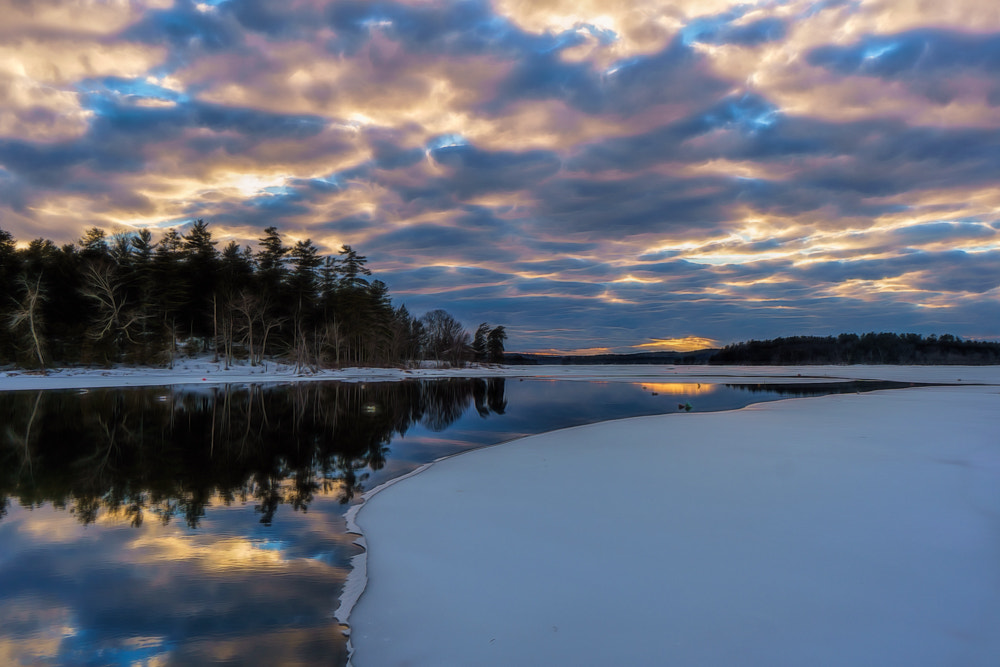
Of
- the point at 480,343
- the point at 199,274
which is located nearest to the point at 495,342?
the point at 480,343

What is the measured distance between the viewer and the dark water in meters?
3.93

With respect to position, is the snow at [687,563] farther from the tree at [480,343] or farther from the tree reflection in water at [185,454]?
the tree at [480,343]

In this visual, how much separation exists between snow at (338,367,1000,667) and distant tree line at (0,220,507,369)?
49.6 m

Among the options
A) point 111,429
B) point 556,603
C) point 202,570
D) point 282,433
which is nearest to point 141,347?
point 111,429

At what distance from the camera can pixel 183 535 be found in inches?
247

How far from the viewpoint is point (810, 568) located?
14.4ft

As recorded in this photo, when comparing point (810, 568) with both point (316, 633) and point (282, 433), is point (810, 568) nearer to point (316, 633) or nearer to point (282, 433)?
point (316, 633)

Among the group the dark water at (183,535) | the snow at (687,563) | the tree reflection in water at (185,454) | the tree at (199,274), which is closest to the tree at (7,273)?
the tree at (199,274)

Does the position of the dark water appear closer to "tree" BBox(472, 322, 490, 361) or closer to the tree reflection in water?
the tree reflection in water

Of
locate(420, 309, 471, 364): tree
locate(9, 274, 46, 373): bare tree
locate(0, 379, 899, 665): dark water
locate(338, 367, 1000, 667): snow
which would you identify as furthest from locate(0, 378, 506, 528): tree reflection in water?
locate(420, 309, 471, 364): tree

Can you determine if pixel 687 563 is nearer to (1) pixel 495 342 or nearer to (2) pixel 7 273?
(2) pixel 7 273

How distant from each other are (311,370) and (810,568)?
57265mm

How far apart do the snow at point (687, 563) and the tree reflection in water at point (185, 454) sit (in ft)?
8.07

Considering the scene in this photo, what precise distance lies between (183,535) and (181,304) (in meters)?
56.8
